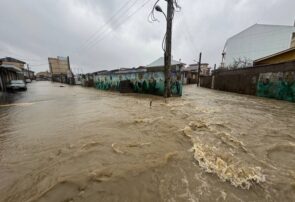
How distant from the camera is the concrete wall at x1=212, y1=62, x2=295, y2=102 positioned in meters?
8.58

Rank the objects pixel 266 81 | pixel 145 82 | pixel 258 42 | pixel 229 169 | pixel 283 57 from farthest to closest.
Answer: pixel 258 42 < pixel 145 82 < pixel 283 57 < pixel 266 81 < pixel 229 169

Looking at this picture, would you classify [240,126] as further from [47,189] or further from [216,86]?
[216,86]

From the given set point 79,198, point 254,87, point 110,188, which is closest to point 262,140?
point 110,188

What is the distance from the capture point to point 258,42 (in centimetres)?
2519

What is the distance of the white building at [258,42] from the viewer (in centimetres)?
2298

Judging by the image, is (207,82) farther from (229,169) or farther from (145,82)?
(229,169)

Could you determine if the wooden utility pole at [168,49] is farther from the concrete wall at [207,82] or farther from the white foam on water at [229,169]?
the concrete wall at [207,82]

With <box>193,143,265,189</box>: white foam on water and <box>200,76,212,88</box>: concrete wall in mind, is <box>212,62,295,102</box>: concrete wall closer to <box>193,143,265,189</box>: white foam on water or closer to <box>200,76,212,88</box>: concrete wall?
<box>200,76,212,88</box>: concrete wall

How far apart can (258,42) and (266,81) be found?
20.8 meters

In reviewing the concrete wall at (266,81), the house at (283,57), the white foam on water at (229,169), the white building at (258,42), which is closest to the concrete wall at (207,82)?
the concrete wall at (266,81)

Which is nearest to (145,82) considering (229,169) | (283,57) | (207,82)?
(229,169)

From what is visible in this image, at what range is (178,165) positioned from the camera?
2.25 metres

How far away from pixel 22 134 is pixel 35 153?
154 centimetres

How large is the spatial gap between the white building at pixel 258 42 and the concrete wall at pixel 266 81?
14599 millimetres
